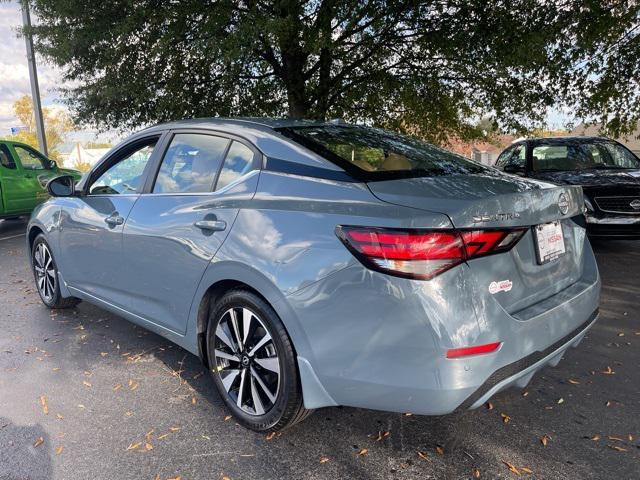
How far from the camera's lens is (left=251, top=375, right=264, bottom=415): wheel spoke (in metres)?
2.70

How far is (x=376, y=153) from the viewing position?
2979 millimetres

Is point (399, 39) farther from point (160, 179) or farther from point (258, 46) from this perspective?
point (160, 179)

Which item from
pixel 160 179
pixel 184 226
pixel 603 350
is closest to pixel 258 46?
pixel 160 179

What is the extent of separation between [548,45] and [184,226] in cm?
858

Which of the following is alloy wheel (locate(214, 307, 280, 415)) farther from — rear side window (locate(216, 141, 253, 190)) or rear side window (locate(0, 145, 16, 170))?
rear side window (locate(0, 145, 16, 170))

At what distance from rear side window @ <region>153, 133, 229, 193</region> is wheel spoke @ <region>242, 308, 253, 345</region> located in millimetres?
748

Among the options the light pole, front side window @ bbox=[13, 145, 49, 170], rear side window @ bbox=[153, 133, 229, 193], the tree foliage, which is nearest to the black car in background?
the tree foliage

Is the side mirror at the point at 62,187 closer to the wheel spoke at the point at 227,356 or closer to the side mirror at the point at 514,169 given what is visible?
the wheel spoke at the point at 227,356

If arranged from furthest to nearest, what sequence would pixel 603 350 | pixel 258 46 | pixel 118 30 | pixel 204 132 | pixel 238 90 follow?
pixel 238 90
pixel 118 30
pixel 258 46
pixel 603 350
pixel 204 132

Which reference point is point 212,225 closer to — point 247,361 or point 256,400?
point 247,361

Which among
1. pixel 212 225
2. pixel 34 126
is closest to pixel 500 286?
pixel 212 225

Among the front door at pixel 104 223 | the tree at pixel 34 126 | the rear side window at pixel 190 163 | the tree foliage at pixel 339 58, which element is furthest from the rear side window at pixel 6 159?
the tree at pixel 34 126

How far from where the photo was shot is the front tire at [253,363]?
248 cm

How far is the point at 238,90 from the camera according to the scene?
38.5 feet
